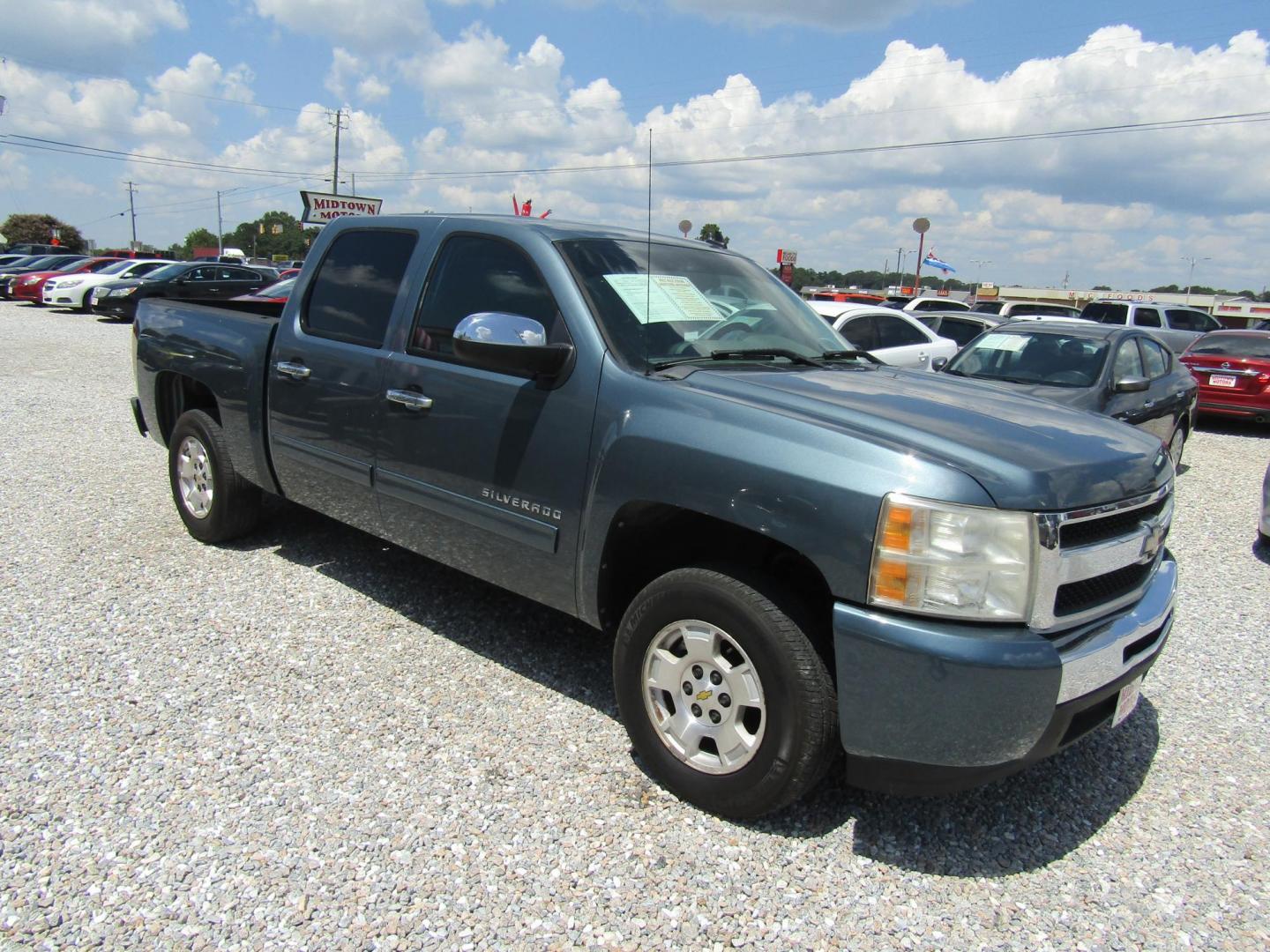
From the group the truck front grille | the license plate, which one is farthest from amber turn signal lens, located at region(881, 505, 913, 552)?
the license plate

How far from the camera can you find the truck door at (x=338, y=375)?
3990 mm

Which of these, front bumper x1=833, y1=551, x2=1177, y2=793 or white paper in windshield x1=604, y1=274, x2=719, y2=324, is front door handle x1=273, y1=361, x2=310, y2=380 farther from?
front bumper x1=833, y1=551, x2=1177, y2=793

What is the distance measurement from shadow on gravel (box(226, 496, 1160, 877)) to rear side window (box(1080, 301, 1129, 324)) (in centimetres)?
1824

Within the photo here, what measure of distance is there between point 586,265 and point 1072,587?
6.72 feet

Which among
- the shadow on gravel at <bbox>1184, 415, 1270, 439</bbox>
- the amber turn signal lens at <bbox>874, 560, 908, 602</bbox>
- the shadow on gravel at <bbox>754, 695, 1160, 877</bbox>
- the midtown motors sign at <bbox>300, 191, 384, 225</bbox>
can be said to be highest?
the midtown motors sign at <bbox>300, 191, 384, 225</bbox>

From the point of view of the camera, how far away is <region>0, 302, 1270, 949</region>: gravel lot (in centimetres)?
242

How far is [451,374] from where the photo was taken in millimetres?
3580

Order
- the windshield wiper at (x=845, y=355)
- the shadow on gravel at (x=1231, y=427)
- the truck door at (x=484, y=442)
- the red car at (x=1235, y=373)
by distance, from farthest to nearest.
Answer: the shadow on gravel at (x=1231, y=427) → the red car at (x=1235, y=373) → the windshield wiper at (x=845, y=355) → the truck door at (x=484, y=442)

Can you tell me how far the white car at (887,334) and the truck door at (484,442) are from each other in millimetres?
7578

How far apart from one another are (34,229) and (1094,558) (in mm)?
101356

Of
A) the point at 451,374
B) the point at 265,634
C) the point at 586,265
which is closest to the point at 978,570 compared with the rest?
the point at 586,265

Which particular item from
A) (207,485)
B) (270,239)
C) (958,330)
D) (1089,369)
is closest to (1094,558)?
(207,485)

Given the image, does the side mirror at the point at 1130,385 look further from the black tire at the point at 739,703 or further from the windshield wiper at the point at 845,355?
the black tire at the point at 739,703

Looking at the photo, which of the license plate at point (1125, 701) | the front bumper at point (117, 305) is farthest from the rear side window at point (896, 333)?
the front bumper at point (117, 305)
